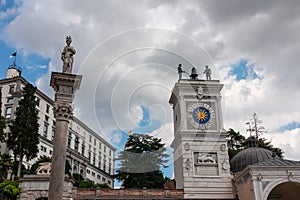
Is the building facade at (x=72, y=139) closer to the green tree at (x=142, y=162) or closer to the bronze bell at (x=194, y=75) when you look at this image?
the green tree at (x=142, y=162)

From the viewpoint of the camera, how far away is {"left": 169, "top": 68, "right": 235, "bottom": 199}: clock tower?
35.7m

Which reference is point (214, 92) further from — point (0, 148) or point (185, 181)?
point (0, 148)

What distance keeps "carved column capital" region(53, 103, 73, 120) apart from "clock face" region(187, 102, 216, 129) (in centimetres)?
2233

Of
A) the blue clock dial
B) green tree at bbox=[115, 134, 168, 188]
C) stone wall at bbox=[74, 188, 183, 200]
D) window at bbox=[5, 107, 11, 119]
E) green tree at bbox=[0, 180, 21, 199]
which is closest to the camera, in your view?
green tree at bbox=[0, 180, 21, 199]

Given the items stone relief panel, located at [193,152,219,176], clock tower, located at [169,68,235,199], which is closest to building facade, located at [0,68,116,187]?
clock tower, located at [169,68,235,199]

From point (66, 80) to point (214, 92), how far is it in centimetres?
2459

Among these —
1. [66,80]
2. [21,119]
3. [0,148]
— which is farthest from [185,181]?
[0,148]

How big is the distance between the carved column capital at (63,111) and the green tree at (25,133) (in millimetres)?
31235

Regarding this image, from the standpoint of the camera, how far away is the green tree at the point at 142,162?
51.3m

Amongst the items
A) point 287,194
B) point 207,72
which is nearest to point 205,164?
point 287,194

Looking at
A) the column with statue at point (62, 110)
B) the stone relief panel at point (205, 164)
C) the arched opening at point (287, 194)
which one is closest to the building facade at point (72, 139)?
the stone relief panel at point (205, 164)

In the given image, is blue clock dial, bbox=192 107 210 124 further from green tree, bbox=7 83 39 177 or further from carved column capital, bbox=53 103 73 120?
carved column capital, bbox=53 103 73 120

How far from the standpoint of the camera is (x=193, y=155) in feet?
121

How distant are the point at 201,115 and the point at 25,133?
23368 mm
